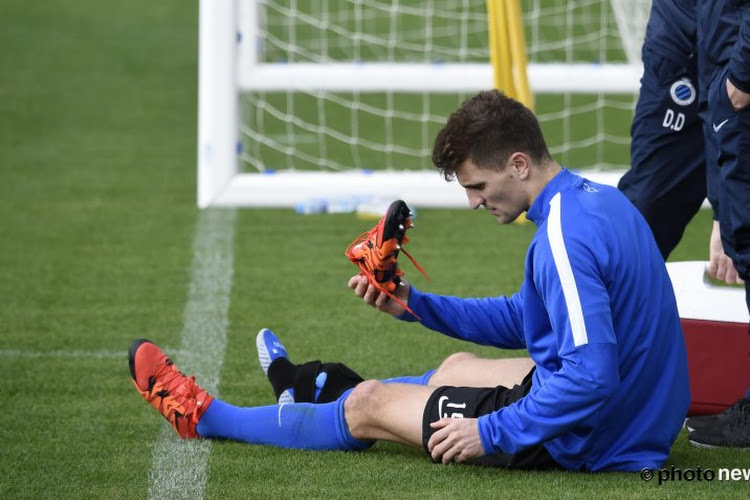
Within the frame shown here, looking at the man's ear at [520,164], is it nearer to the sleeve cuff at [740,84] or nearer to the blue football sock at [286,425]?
the sleeve cuff at [740,84]

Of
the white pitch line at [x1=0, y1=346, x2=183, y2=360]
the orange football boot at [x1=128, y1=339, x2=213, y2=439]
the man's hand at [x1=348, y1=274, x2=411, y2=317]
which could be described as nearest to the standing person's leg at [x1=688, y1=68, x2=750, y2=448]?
the man's hand at [x1=348, y1=274, x2=411, y2=317]

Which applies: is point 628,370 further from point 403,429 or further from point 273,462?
point 273,462

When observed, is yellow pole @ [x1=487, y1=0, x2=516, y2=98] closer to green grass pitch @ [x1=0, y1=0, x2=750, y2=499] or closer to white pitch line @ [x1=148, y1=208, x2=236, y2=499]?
green grass pitch @ [x1=0, y1=0, x2=750, y2=499]

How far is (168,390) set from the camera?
403cm

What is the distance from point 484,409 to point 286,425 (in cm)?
61

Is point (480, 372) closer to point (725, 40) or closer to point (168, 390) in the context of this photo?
point (168, 390)

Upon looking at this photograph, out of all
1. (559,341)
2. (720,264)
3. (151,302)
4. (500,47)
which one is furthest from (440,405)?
(500,47)

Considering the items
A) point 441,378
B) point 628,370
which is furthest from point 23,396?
point 628,370

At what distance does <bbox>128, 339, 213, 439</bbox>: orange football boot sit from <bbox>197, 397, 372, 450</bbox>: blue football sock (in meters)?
0.04

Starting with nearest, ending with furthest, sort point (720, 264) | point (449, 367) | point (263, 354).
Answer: point (449, 367)
point (720, 264)
point (263, 354)

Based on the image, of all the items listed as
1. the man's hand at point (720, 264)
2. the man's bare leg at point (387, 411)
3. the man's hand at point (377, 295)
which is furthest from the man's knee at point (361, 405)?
the man's hand at point (720, 264)

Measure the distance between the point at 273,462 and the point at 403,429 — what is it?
0.40m

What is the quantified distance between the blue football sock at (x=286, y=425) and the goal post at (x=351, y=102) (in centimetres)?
348

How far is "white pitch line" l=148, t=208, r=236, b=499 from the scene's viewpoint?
3.74m
